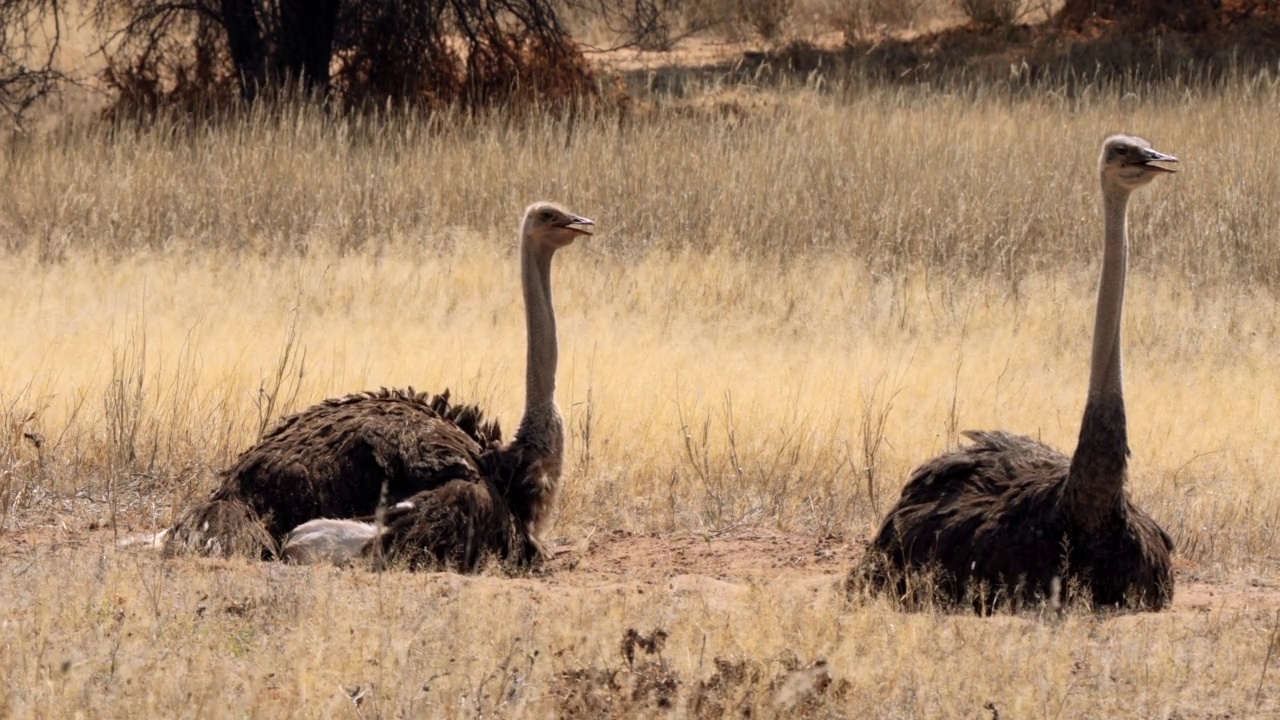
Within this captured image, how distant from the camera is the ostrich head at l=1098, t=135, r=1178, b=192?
6.86 metres

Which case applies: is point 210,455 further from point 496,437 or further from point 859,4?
point 859,4

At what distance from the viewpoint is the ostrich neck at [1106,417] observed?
21.3ft

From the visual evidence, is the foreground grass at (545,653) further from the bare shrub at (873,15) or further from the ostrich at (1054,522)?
the bare shrub at (873,15)

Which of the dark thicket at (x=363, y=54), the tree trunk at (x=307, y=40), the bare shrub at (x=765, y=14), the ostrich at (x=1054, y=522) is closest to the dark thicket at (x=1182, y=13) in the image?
the bare shrub at (x=765, y=14)

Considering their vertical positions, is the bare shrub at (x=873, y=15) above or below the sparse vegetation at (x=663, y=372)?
above

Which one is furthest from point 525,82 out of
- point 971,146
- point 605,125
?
point 971,146

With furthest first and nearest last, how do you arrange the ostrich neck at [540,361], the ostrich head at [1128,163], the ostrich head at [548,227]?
the ostrich head at [548,227], the ostrich neck at [540,361], the ostrich head at [1128,163]

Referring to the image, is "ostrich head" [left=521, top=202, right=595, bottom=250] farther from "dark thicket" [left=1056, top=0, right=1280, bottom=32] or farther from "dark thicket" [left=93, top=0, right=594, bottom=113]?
"dark thicket" [left=1056, top=0, right=1280, bottom=32]

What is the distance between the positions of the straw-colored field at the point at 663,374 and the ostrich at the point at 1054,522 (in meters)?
0.25

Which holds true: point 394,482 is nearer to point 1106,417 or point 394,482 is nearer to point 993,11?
point 1106,417

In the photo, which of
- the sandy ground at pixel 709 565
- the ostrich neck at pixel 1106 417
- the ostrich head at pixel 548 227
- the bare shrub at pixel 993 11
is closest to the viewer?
the ostrich neck at pixel 1106 417

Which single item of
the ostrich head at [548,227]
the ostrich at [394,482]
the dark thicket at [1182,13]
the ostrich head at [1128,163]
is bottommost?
the ostrich at [394,482]

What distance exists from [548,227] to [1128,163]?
250cm

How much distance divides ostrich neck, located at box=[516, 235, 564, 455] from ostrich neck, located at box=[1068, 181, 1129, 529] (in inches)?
86.4
